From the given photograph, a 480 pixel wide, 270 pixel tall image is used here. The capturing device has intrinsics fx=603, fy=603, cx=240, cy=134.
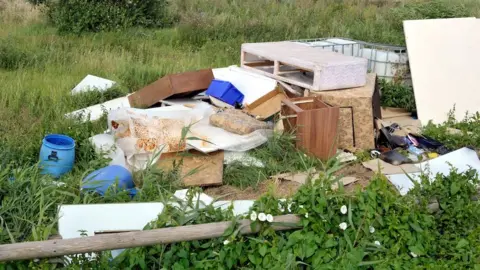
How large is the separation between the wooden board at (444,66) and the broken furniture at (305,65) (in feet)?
4.59

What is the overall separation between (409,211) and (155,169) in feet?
7.59

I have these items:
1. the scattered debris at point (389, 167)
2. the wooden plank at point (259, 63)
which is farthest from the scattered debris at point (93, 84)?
the scattered debris at point (389, 167)

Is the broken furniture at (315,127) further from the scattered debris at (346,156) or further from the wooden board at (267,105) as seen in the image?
the wooden board at (267,105)

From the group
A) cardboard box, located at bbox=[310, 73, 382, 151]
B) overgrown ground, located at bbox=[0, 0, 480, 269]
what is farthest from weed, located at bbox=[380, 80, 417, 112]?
cardboard box, located at bbox=[310, 73, 382, 151]

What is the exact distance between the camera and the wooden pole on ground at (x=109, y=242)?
343 centimetres

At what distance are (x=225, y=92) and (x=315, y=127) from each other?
1.48m

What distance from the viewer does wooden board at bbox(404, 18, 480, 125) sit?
325 inches

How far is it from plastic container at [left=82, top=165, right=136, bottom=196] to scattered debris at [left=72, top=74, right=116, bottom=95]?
8.94ft

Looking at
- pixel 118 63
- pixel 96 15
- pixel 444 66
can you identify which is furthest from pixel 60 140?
pixel 96 15

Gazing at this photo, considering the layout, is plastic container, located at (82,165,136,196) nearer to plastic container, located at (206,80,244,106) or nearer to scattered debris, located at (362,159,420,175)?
plastic container, located at (206,80,244,106)

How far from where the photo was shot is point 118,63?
9.24 meters

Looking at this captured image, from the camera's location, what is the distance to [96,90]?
7695mm

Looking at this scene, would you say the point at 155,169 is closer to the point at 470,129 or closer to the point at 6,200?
the point at 6,200

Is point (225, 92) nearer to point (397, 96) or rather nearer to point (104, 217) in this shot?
point (397, 96)
